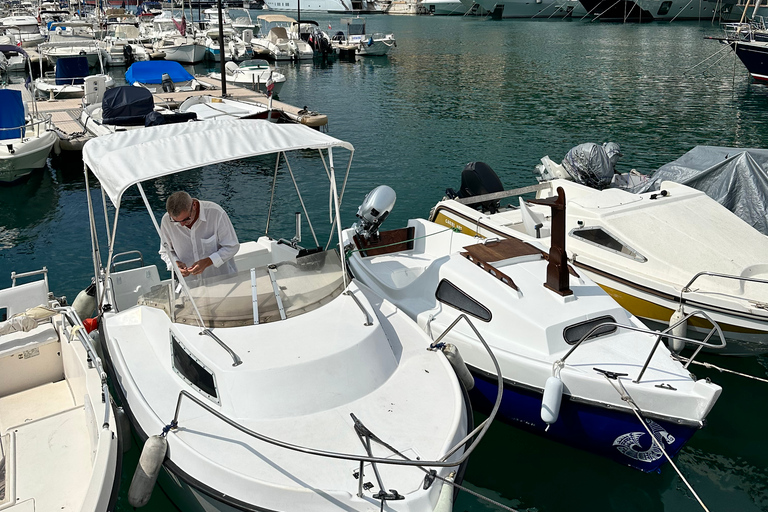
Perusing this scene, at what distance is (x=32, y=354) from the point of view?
6.60 m

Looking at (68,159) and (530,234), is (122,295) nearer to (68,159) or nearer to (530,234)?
(530,234)

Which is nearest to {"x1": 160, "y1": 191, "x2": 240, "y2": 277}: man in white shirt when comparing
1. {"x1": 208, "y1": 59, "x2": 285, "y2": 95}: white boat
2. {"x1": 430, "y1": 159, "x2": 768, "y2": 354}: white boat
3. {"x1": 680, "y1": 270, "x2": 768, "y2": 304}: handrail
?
{"x1": 430, "y1": 159, "x2": 768, "y2": 354}: white boat

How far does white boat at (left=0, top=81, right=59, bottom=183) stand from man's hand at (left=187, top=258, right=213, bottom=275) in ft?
40.1

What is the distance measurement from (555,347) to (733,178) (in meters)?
6.62

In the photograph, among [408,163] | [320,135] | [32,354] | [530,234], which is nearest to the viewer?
[32,354]

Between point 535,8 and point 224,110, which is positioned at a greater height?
point 535,8

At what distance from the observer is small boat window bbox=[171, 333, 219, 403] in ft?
17.7

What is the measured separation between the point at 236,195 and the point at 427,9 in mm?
91114

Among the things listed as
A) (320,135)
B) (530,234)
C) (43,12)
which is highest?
(43,12)

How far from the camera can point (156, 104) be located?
22281mm

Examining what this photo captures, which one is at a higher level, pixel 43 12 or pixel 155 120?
pixel 43 12

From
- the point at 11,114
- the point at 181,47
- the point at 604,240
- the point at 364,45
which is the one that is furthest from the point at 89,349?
the point at 364,45

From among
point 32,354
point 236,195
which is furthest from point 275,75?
point 32,354

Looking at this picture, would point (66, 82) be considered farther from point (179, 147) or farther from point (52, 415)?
point (52, 415)
